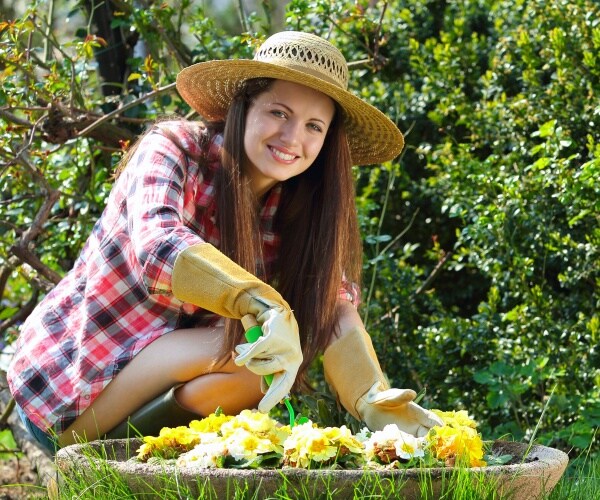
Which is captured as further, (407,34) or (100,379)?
(407,34)

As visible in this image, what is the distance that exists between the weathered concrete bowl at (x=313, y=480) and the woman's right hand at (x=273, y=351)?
0.27m

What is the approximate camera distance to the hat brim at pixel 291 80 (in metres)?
2.38

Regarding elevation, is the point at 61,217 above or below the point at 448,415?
above

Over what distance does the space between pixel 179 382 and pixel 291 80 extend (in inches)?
29.9

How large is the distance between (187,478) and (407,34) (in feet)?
8.58

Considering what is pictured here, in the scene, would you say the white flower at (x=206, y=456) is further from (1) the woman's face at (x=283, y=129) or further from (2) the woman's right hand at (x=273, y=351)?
(1) the woman's face at (x=283, y=129)

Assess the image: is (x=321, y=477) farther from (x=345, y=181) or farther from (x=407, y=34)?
(x=407, y=34)

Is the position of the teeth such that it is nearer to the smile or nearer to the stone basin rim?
the smile

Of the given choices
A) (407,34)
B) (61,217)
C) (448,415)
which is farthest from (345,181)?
(407,34)

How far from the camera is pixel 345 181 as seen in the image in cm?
256

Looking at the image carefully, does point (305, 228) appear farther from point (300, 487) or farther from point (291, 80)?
point (300, 487)

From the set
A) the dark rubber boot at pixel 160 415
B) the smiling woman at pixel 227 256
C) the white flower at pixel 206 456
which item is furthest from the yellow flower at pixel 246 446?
the dark rubber boot at pixel 160 415

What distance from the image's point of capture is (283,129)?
2.41 m

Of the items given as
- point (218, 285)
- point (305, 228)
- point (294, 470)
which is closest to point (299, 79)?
point (305, 228)
